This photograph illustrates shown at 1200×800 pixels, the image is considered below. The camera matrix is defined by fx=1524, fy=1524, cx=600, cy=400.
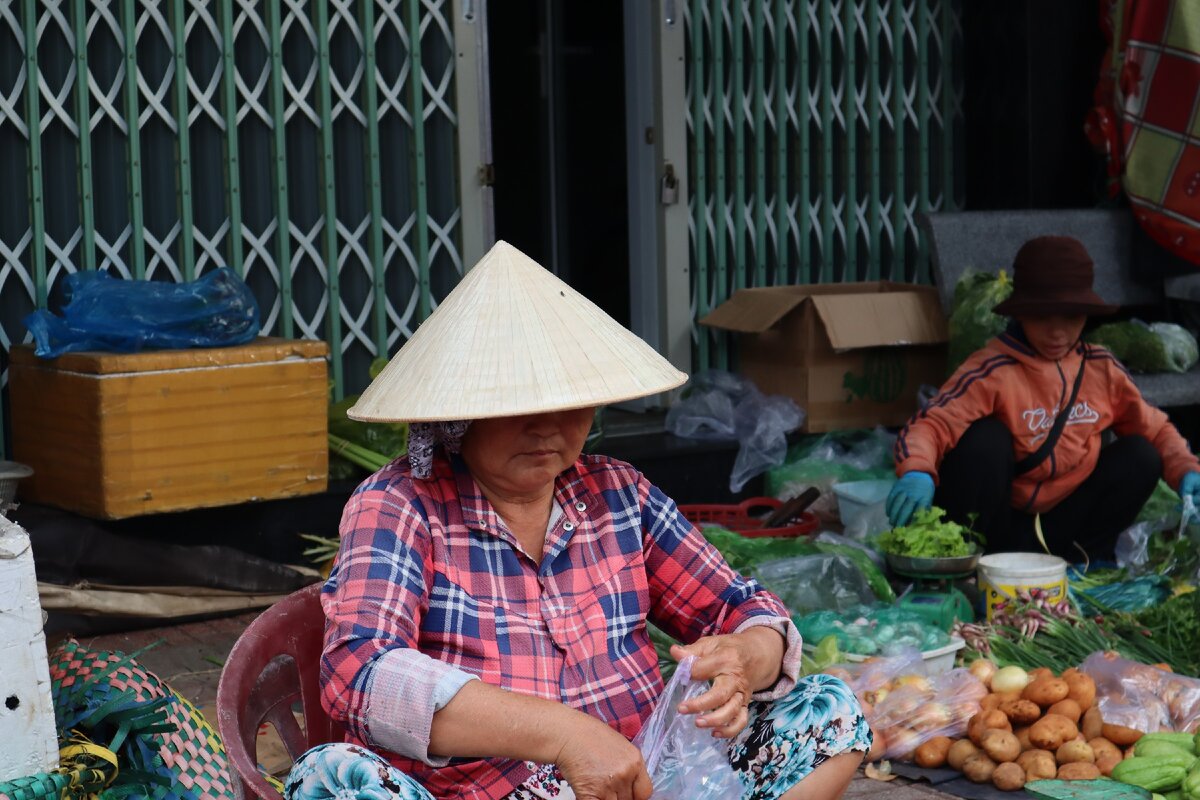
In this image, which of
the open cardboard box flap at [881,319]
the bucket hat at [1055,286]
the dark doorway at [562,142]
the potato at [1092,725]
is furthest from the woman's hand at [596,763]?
the dark doorway at [562,142]

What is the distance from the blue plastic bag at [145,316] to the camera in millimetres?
4664

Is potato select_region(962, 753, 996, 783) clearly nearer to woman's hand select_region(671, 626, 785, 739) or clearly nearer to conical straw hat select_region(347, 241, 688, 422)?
woman's hand select_region(671, 626, 785, 739)

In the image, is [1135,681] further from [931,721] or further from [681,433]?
[681,433]

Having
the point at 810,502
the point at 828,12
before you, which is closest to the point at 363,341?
the point at 810,502

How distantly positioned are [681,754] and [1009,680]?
1.64 m

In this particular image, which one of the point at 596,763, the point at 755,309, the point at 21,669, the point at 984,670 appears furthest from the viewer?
the point at 755,309

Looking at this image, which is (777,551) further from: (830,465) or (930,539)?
(830,465)

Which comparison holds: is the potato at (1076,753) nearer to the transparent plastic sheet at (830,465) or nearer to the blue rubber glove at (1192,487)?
the blue rubber glove at (1192,487)

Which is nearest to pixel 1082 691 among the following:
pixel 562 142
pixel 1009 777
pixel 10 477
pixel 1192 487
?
pixel 1009 777

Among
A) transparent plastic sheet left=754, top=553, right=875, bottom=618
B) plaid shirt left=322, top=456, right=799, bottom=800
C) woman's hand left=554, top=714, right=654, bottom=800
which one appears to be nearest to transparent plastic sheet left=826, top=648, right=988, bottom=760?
transparent plastic sheet left=754, top=553, right=875, bottom=618

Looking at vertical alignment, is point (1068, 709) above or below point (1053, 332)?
below

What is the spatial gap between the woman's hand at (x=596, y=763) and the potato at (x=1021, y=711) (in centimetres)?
173

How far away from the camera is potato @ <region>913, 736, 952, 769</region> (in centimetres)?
347

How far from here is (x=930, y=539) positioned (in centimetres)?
429
